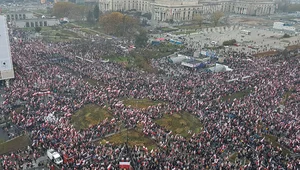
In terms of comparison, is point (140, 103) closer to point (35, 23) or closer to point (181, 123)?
point (181, 123)

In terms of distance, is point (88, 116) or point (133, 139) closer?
point (133, 139)

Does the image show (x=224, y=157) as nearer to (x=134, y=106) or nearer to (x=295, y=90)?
(x=134, y=106)

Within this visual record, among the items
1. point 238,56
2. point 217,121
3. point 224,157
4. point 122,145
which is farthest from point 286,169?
point 238,56

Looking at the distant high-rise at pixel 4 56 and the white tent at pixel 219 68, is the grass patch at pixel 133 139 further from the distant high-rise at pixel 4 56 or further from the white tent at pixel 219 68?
the white tent at pixel 219 68

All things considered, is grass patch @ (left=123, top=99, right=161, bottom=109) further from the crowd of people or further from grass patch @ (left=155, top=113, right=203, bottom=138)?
grass patch @ (left=155, top=113, right=203, bottom=138)

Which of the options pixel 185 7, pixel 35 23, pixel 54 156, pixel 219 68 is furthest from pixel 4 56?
pixel 185 7

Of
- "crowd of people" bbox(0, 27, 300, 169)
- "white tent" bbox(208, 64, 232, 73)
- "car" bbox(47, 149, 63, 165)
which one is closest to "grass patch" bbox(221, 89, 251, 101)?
"crowd of people" bbox(0, 27, 300, 169)
